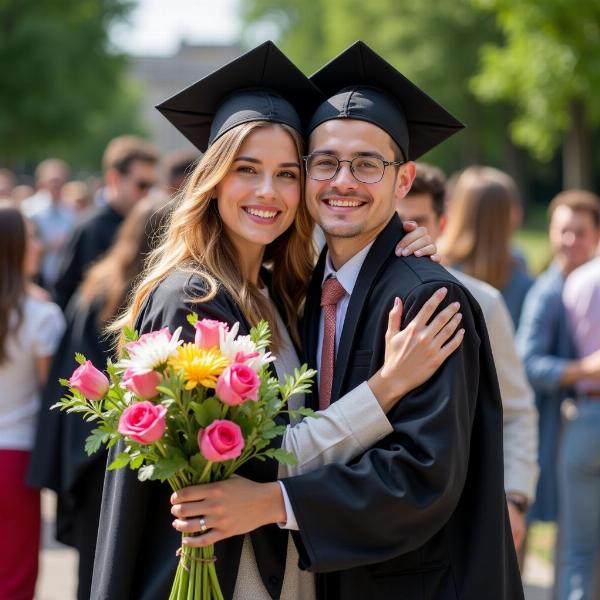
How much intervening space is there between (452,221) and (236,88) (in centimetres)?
239

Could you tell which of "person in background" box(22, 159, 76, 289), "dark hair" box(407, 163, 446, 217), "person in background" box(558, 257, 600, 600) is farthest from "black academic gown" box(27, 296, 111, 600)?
"person in background" box(22, 159, 76, 289)

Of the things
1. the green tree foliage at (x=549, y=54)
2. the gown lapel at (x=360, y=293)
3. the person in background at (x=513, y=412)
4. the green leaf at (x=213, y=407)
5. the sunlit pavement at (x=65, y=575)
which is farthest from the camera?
the green tree foliage at (x=549, y=54)

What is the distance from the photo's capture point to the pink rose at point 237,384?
222 centimetres

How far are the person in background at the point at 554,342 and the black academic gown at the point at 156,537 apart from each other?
2726 mm

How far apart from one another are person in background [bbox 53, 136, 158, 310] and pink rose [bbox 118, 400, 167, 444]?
157 inches

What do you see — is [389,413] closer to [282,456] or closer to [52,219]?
[282,456]

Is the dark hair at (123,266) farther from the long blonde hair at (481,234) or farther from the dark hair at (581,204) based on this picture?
the dark hair at (581,204)

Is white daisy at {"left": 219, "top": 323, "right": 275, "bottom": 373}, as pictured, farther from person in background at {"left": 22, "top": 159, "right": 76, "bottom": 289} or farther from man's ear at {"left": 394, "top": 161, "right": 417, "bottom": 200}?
person in background at {"left": 22, "top": 159, "right": 76, "bottom": 289}

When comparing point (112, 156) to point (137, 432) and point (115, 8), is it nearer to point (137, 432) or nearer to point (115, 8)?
point (137, 432)

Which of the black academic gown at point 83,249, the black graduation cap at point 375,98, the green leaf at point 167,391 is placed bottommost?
the green leaf at point 167,391

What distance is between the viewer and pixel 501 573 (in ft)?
8.85

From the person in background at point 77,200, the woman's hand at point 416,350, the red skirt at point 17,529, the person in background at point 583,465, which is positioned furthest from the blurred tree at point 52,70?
the woman's hand at point 416,350

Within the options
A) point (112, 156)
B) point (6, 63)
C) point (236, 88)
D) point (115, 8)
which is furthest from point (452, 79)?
point (236, 88)

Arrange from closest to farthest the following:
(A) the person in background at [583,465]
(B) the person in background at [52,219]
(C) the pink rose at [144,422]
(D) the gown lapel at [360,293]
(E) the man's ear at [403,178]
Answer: (C) the pink rose at [144,422] → (D) the gown lapel at [360,293] → (E) the man's ear at [403,178] → (A) the person in background at [583,465] → (B) the person in background at [52,219]
